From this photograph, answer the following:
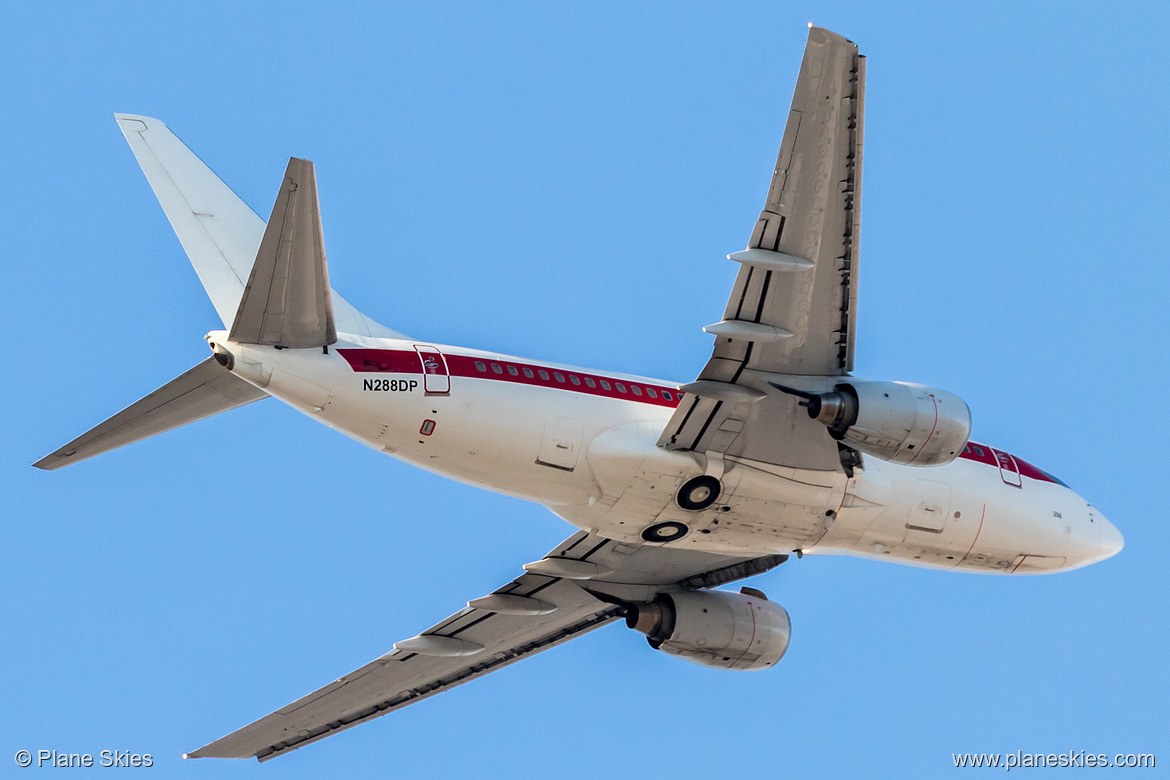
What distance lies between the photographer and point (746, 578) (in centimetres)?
2731

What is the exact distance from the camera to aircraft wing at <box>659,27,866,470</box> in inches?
691

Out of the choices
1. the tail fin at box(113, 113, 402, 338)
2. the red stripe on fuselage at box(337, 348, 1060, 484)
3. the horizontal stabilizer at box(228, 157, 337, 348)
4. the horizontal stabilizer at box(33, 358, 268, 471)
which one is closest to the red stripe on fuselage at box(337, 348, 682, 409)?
the red stripe on fuselage at box(337, 348, 1060, 484)

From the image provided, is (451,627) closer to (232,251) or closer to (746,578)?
(746,578)

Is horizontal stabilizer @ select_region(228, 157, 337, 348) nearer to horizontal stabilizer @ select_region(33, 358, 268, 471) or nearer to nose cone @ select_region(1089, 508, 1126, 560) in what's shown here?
horizontal stabilizer @ select_region(33, 358, 268, 471)

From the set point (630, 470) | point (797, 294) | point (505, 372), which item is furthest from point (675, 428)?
point (797, 294)

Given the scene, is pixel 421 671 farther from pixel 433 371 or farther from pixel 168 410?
pixel 168 410

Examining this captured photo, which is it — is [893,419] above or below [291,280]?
above

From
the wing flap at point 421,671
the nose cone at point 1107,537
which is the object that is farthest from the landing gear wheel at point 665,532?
the nose cone at point 1107,537

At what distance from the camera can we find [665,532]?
23016 mm

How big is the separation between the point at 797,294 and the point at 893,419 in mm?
2720

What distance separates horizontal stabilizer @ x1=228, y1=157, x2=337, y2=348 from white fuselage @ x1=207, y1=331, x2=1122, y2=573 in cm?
29

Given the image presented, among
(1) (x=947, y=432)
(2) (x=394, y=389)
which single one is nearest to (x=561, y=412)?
(2) (x=394, y=389)

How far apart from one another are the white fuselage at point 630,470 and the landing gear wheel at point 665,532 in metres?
0.18

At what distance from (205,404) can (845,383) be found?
953cm
